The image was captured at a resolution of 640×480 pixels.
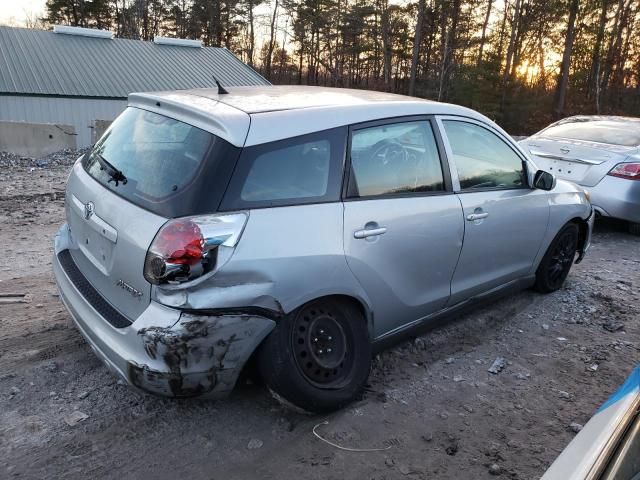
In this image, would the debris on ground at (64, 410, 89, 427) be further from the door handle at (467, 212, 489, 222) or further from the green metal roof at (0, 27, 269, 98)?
the green metal roof at (0, 27, 269, 98)

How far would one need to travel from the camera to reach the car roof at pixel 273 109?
268 cm

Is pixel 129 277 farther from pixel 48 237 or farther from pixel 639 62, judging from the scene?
pixel 639 62

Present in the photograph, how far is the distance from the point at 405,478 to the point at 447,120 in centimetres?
229

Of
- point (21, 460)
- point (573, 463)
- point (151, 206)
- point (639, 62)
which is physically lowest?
point (21, 460)

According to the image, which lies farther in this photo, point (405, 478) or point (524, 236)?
point (524, 236)

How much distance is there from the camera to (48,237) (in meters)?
5.97

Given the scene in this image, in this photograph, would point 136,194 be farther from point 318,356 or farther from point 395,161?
point 395,161

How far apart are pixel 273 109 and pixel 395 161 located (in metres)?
0.86

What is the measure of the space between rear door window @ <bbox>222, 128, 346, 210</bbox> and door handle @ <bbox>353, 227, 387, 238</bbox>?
22 centimetres

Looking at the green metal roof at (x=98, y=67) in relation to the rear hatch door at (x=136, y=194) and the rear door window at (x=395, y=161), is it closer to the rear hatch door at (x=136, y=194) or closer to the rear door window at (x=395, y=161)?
the rear hatch door at (x=136, y=194)

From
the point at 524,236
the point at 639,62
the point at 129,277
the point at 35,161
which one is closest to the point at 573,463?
the point at 129,277

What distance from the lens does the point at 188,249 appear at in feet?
7.92

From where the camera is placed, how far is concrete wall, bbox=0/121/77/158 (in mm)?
10805

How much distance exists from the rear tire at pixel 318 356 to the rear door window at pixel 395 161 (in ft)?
2.33
